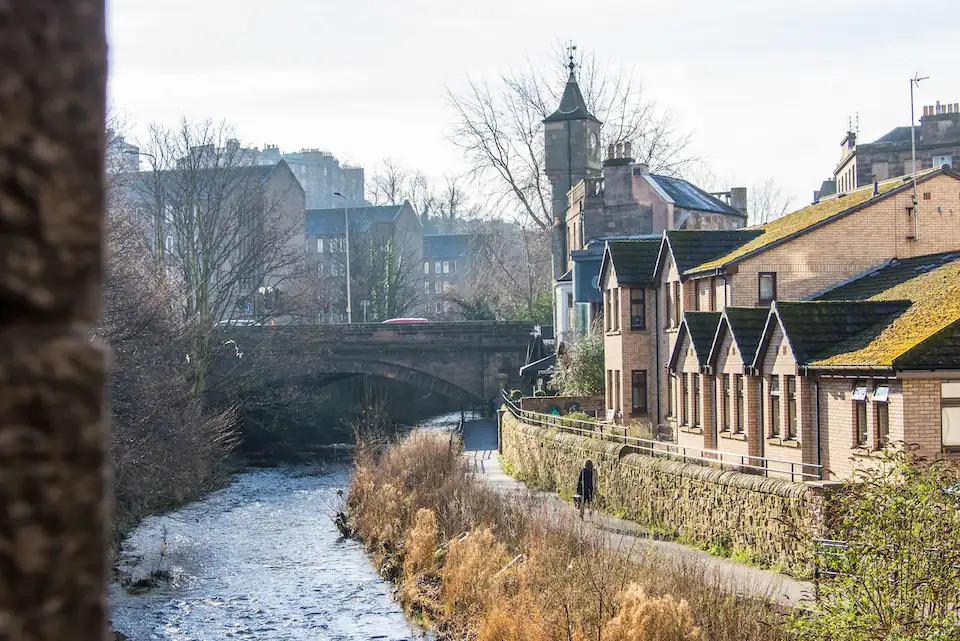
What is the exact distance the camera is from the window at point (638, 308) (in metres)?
36.6

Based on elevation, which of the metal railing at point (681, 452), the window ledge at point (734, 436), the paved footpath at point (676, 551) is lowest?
the paved footpath at point (676, 551)

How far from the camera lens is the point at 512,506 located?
22781 mm

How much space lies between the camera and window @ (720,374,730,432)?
28.2 metres

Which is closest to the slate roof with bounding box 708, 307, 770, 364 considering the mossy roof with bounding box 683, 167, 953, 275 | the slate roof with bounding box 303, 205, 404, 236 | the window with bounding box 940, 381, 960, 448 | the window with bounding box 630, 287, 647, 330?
the mossy roof with bounding box 683, 167, 953, 275

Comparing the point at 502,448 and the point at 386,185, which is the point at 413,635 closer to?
the point at 502,448

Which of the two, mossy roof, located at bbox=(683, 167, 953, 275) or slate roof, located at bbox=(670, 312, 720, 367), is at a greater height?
mossy roof, located at bbox=(683, 167, 953, 275)

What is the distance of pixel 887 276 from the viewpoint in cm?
2786

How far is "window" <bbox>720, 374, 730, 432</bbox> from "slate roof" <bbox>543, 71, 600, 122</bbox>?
3461 centimetres

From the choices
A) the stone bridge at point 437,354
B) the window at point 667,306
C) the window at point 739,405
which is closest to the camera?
the window at point 739,405

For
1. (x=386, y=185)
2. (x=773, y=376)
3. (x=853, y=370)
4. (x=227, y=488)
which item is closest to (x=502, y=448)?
(x=227, y=488)

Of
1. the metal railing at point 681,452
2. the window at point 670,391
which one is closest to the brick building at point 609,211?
the metal railing at point 681,452

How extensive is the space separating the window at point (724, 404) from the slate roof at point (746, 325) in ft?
4.30

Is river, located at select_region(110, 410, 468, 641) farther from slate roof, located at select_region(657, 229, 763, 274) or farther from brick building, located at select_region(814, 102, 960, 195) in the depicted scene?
brick building, located at select_region(814, 102, 960, 195)

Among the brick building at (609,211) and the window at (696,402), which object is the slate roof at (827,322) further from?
the brick building at (609,211)
